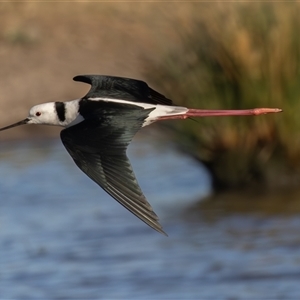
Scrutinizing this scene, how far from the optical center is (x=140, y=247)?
8359mm

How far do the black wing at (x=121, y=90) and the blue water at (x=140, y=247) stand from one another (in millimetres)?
1328

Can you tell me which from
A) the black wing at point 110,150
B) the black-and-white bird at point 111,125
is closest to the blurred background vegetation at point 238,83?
the black-and-white bird at point 111,125

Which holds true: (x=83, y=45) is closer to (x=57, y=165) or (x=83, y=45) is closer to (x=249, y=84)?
(x=57, y=165)

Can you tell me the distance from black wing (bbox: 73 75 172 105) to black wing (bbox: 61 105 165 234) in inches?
13.4

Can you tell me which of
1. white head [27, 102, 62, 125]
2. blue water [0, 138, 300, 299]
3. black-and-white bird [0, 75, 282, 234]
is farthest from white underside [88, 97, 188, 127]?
blue water [0, 138, 300, 299]

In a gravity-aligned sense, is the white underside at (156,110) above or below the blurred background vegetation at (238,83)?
below

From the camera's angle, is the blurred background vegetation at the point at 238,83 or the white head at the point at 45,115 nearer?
the white head at the point at 45,115

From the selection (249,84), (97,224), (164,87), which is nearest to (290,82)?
(249,84)

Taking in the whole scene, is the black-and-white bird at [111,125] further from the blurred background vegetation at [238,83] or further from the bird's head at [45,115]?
the blurred background vegetation at [238,83]

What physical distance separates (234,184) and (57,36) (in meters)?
6.11

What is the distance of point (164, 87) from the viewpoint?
954cm

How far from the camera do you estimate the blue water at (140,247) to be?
755 cm

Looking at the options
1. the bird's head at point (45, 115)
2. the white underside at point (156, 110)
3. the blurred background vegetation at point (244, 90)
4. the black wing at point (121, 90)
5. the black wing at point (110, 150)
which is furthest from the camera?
the blurred background vegetation at point (244, 90)

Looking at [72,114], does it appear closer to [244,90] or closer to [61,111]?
[61,111]
